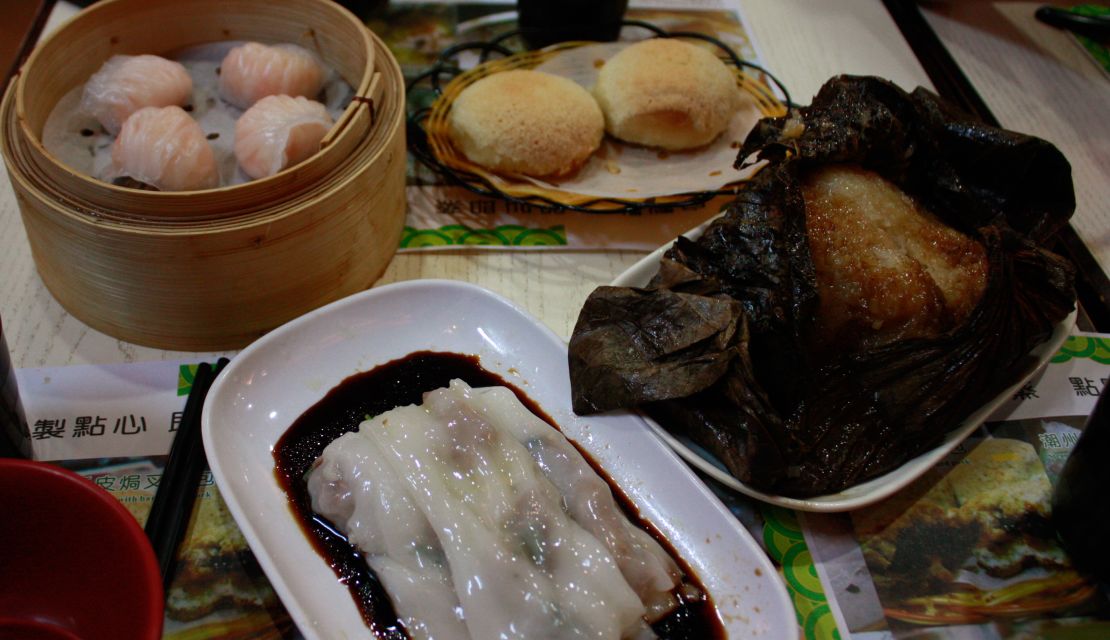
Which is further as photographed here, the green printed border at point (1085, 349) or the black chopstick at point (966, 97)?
the black chopstick at point (966, 97)

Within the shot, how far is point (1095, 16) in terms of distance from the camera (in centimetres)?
332

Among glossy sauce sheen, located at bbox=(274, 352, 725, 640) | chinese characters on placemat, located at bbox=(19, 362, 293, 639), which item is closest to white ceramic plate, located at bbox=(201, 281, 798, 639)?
glossy sauce sheen, located at bbox=(274, 352, 725, 640)

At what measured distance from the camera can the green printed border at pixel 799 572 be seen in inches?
63.1

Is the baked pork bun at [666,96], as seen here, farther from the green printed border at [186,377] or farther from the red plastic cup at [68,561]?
the red plastic cup at [68,561]

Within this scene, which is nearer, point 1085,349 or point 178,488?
point 178,488

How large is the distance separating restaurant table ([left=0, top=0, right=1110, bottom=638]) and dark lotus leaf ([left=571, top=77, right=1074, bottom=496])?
0.22 meters

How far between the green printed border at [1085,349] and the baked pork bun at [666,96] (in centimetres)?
117

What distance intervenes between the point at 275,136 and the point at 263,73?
32 cm

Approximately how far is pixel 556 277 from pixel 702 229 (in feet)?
1.52

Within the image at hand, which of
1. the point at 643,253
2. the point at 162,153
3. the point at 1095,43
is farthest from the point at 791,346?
the point at 1095,43

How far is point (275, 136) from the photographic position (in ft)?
6.59

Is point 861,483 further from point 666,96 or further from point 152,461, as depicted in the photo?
point 152,461

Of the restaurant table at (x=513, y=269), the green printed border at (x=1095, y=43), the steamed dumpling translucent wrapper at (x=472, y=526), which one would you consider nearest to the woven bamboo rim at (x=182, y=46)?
the restaurant table at (x=513, y=269)

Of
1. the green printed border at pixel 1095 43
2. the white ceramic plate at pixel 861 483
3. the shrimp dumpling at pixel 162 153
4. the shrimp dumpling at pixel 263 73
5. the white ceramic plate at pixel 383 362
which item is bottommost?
the white ceramic plate at pixel 383 362
